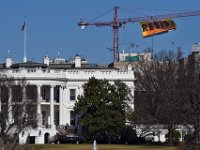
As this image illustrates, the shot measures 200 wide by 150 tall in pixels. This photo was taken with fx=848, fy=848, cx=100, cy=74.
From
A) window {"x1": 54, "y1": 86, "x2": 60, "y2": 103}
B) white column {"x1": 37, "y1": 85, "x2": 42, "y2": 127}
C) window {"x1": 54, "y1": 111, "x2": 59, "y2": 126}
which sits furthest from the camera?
window {"x1": 54, "y1": 86, "x2": 60, "y2": 103}

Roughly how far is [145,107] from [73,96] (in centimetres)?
1899

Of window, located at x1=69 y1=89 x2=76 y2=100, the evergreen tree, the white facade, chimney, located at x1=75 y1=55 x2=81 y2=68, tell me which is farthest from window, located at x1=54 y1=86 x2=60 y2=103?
the evergreen tree

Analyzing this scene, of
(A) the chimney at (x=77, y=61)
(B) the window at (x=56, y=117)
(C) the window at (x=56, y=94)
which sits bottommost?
(B) the window at (x=56, y=117)

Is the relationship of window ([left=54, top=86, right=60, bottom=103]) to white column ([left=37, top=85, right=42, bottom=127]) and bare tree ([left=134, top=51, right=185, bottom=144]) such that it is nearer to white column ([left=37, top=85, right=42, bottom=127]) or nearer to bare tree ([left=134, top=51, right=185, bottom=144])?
white column ([left=37, top=85, right=42, bottom=127])

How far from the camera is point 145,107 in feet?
409

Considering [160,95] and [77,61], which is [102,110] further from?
[77,61]

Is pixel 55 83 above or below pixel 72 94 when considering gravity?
above

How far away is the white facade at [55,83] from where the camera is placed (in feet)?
438

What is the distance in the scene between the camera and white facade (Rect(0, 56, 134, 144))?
133m

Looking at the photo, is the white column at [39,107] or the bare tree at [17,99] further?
the white column at [39,107]

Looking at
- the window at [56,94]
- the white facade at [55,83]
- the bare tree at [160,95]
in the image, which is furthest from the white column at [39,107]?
the bare tree at [160,95]

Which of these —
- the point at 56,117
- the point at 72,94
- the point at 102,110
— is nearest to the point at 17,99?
the point at 102,110

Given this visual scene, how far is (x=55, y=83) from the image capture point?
448ft

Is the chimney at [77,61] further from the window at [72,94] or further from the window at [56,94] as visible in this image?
the window at [56,94]
